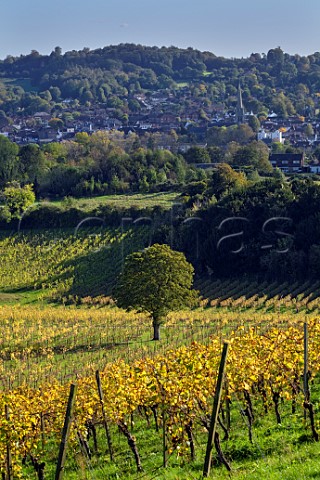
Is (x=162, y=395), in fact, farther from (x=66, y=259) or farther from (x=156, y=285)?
(x=66, y=259)

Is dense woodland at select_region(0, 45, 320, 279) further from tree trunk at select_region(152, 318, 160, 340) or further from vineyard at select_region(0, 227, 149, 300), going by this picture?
tree trunk at select_region(152, 318, 160, 340)

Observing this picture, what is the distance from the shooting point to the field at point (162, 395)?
44.4 feet

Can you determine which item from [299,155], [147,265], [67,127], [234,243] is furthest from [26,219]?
[67,127]

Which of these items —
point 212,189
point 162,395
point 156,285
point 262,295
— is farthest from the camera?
point 212,189

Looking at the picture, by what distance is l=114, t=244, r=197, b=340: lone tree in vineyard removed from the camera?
31406mm

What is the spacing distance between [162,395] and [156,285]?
1796 cm

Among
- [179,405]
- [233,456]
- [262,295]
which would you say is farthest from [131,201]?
[233,456]

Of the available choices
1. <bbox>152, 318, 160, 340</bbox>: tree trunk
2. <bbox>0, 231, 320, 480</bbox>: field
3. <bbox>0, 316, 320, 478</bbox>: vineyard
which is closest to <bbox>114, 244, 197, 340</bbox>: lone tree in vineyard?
<bbox>152, 318, 160, 340</bbox>: tree trunk

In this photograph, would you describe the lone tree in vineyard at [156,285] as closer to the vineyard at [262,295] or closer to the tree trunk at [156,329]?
the tree trunk at [156,329]

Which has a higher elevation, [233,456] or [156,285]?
[156,285]

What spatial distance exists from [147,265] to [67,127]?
410ft

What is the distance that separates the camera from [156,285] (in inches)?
1250

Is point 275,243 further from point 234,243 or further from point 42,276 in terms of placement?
point 42,276

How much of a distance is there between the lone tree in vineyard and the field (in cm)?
94
